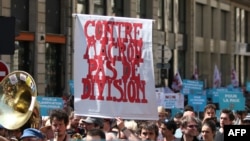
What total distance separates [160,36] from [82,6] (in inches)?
→ 335

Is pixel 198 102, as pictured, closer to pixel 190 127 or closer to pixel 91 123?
pixel 91 123

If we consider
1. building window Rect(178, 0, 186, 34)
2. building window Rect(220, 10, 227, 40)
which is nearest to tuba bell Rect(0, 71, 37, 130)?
building window Rect(178, 0, 186, 34)

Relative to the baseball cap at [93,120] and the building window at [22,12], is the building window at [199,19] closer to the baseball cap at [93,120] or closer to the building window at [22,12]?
the building window at [22,12]

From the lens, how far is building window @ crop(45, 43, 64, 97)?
29172 mm

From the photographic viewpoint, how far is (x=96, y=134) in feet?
24.7

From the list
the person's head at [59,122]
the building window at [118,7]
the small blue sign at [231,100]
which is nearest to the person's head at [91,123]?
the person's head at [59,122]

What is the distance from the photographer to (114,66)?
10133mm

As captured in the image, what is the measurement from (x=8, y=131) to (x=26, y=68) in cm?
1841

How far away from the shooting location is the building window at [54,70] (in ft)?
95.7

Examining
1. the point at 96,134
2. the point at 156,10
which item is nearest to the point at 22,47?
the point at 156,10

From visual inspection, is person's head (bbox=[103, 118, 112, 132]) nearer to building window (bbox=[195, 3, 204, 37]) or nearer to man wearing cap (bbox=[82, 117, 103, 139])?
man wearing cap (bbox=[82, 117, 103, 139])

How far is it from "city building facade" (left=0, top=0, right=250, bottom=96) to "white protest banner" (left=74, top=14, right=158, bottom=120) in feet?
5.05

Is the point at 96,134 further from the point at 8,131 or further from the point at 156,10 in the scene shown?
the point at 156,10

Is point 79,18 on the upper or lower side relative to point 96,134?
upper
